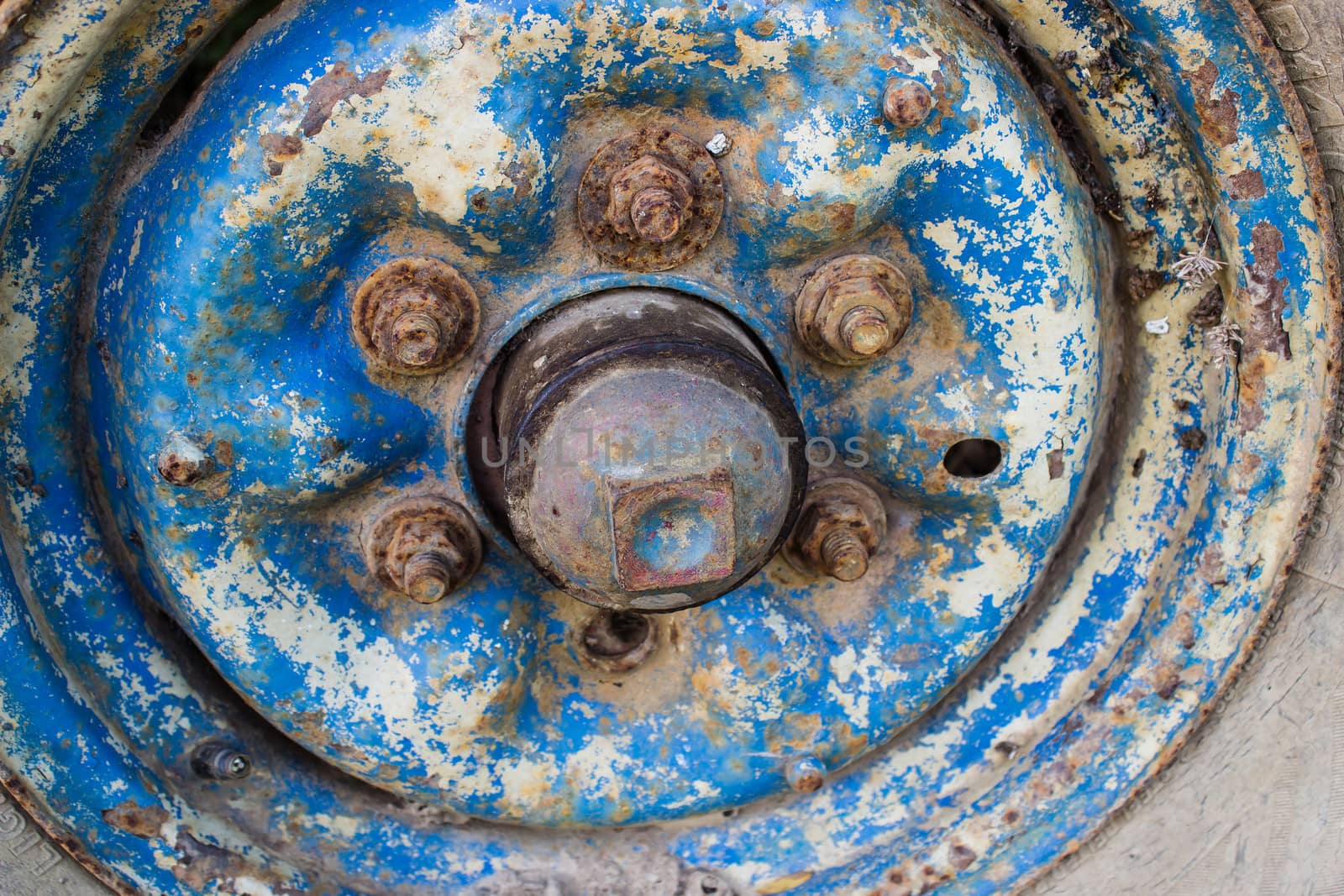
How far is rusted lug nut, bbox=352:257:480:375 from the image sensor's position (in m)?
0.97

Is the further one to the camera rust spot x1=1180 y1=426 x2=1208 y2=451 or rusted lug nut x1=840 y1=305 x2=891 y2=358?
A: rust spot x1=1180 y1=426 x2=1208 y2=451

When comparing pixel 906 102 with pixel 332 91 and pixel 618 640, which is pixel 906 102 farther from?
pixel 618 640

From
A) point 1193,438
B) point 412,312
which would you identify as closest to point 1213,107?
point 1193,438

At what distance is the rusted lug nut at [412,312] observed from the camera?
97 centimetres

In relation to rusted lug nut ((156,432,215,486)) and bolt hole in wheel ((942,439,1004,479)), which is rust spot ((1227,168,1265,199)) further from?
rusted lug nut ((156,432,215,486))

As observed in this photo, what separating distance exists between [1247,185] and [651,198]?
0.53 metres

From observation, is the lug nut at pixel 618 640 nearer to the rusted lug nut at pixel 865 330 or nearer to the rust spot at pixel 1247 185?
the rusted lug nut at pixel 865 330

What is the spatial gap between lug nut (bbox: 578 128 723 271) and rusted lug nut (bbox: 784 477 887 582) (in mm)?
281

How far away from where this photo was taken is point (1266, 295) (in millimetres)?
1029

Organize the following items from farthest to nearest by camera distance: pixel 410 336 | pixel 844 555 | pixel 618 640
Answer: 1. pixel 618 640
2. pixel 844 555
3. pixel 410 336

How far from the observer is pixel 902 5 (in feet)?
3.13

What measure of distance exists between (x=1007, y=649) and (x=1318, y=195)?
1.78ft

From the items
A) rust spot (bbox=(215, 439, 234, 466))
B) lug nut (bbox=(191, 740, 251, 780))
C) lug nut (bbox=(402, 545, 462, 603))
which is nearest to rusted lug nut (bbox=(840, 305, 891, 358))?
lug nut (bbox=(402, 545, 462, 603))

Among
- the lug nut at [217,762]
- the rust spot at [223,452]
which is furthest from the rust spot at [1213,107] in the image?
the lug nut at [217,762]
